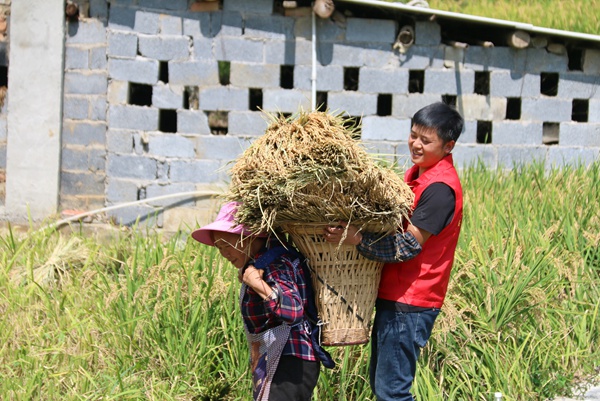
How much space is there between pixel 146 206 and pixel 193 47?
171cm

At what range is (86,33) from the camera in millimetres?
8586

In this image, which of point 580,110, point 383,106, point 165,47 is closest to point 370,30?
point 383,106

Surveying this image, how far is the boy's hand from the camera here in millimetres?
3334

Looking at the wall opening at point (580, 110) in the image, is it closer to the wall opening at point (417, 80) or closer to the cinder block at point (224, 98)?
the wall opening at point (417, 80)

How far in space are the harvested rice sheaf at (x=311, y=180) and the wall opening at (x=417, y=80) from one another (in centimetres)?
548

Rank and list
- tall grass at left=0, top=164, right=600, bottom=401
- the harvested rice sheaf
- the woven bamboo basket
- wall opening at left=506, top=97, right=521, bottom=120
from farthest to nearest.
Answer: wall opening at left=506, top=97, right=521, bottom=120 < tall grass at left=0, top=164, right=600, bottom=401 < the woven bamboo basket < the harvested rice sheaf

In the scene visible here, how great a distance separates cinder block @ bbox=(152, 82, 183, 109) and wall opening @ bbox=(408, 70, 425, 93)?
2428mm

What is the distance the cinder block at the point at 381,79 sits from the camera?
8469 mm

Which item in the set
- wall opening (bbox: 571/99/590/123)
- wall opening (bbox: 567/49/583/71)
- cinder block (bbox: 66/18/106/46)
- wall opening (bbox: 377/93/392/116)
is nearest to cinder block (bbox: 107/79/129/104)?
cinder block (bbox: 66/18/106/46)

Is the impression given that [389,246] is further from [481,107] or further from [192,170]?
[481,107]

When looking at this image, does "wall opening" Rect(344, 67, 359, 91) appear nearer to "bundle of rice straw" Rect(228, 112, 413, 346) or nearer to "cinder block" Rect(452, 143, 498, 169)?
"cinder block" Rect(452, 143, 498, 169)

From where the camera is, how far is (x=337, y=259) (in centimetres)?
344

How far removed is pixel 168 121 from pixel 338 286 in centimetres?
562

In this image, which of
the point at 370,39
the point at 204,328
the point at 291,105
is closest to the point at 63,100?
the point at 291,105
